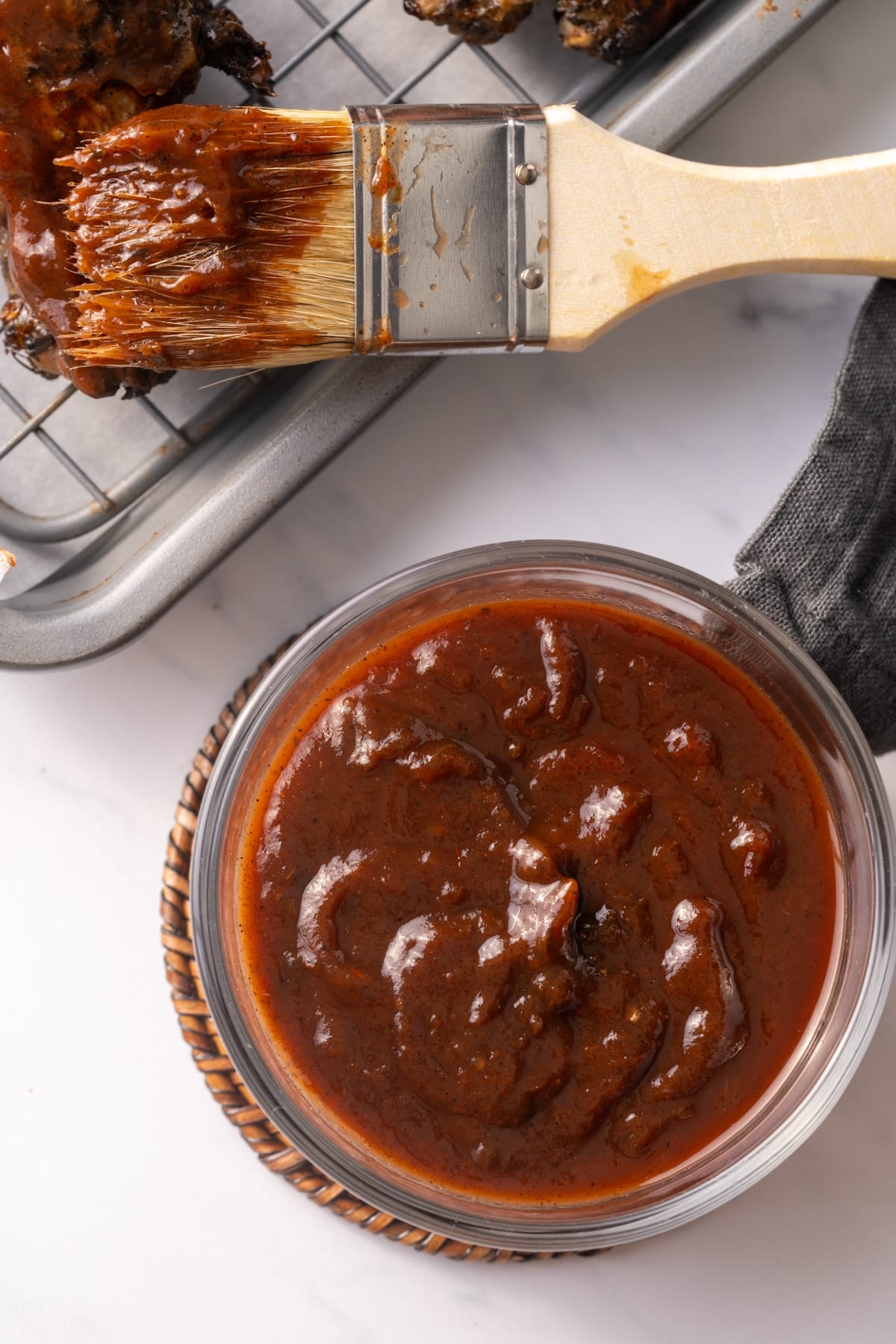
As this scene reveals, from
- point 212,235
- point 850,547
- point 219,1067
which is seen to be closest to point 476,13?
point 212,235

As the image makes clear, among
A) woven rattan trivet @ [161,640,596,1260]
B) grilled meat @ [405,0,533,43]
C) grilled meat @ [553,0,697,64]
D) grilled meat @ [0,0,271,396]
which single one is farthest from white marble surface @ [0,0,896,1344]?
grilled meat @ [0,0,271,396]

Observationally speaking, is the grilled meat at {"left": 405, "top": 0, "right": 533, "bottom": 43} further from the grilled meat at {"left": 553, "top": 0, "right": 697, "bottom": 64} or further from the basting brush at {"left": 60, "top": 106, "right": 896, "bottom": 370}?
the basting brush at {"left": 60, "top": 106, "right": 896, "bottom": 370}

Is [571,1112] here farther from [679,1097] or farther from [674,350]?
[674,350]

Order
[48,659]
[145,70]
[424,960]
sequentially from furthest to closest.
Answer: [48,659], [145,70], [424,960]

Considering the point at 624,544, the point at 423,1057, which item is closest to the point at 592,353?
the point at 624,544

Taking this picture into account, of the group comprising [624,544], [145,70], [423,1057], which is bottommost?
[423,1057]

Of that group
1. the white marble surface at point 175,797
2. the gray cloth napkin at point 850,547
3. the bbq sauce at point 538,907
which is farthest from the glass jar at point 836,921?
the white marble surface at point 175,797

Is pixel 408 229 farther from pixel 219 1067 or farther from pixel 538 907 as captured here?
pixel 219 1067
